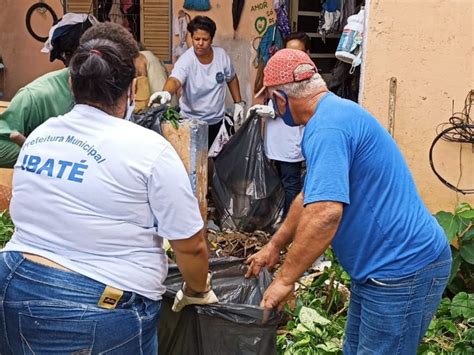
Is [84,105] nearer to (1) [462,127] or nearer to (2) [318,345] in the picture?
(2) [318,345]

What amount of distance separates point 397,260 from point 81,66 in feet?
4.27

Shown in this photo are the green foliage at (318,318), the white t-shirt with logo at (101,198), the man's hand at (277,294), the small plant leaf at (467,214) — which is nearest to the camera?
the white t-shirt with logo at (101,198)

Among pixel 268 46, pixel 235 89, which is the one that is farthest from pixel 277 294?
pixel 268 46

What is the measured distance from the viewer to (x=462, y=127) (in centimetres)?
389

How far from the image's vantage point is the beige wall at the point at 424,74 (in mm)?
3902

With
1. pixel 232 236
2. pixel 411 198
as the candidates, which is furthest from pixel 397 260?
pixel 232 236

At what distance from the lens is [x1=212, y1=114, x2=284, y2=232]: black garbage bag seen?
209 inches

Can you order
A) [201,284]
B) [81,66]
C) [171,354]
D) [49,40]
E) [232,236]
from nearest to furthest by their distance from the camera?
[81,66]
[201,284]
[171,354]
[232,236]
[49,40]

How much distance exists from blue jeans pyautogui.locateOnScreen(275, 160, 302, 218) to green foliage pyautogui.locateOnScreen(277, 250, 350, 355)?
4.63 feet

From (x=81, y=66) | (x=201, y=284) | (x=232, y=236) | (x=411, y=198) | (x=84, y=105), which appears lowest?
(x=232, y=236)

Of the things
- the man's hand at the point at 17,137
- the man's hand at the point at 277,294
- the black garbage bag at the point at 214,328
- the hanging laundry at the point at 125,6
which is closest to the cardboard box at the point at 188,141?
the man's hand at the point at 17,137

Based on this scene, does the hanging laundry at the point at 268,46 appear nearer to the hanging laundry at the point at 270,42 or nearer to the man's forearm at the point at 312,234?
the hanging laundry at the point at 270,42

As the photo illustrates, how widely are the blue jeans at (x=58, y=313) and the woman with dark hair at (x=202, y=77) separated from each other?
3770 mm

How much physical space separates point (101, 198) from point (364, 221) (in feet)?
3.21
